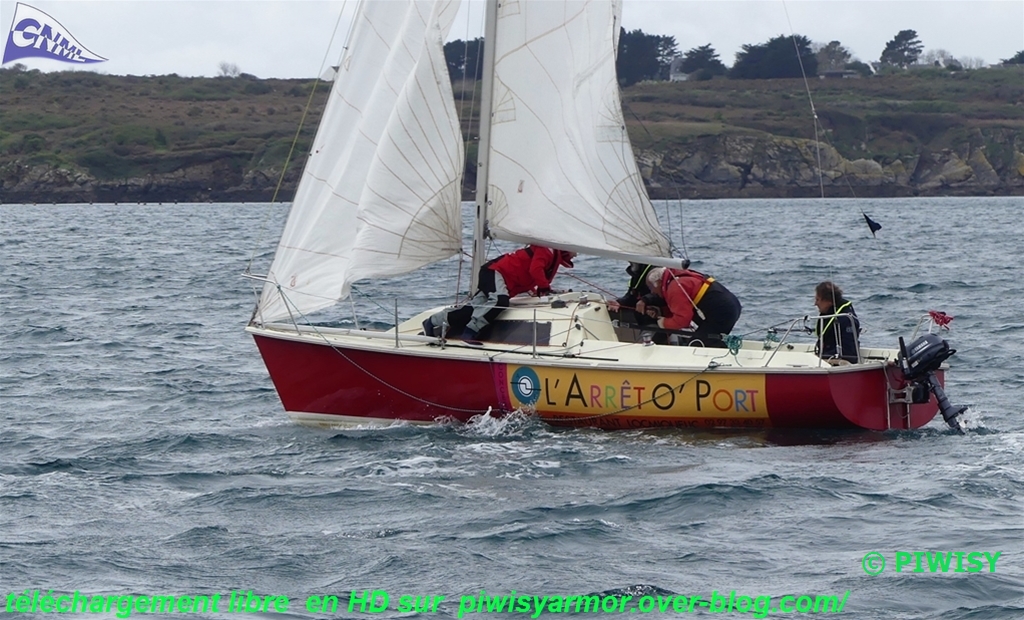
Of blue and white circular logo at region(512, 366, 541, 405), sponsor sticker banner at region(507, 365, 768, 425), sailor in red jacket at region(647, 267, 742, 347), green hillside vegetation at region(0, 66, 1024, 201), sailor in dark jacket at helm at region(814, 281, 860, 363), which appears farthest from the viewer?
green hillside vegetation at region(0, 66, 1024, 201)

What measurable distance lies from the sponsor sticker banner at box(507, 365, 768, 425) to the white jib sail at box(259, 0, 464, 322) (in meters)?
1.75

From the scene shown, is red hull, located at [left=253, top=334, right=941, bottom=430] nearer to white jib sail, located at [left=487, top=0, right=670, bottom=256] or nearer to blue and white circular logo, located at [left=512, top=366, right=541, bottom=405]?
blue and white circular logo, located at [left=512, top=366, right=541, bottom=405]

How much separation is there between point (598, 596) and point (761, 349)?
5.96 metres

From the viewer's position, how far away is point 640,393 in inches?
501

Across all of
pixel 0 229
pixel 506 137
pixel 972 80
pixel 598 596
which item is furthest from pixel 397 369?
pixel 972 80

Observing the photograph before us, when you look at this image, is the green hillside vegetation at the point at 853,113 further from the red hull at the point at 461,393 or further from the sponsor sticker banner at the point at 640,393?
the sponsor sticker banner at the point at 640,393

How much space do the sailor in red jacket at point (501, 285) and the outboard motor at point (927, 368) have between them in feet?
11.8

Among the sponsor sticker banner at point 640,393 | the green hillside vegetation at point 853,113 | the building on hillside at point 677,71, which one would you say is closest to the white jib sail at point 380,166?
the sponsor sticker banner at point 640,393

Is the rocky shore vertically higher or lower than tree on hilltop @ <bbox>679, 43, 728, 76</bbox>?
lower

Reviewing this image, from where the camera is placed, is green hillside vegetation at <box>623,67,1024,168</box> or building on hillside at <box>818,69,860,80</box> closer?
green hillside vegetation at <box>623,67,1024,168</box>

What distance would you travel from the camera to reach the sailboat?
44.3 ft

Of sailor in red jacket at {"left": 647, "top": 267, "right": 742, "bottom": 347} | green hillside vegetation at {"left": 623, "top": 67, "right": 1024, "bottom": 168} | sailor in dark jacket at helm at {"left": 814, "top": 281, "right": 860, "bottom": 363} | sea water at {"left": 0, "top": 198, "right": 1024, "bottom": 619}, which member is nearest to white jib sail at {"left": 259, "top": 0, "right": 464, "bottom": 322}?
sea water at {"left": 0, "top": 198, "right": 1024, "bottom": 619}

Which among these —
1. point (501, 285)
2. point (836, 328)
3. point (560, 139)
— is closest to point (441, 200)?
point (501, 285)

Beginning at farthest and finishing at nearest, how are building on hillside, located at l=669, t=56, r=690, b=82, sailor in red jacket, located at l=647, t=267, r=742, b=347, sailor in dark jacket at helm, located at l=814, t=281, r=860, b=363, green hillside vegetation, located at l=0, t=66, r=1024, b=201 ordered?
building on hillside, located at l=669, t=56, r=690, b=82 → green hillside vegetation, located at l=0, t=66, r=1024, b=201 → sailor in red jacket, located at l=647, t=267, r=742, b=347 → sailor in dark jacket at helm, located at l=814, t=281, r=860, b=363
